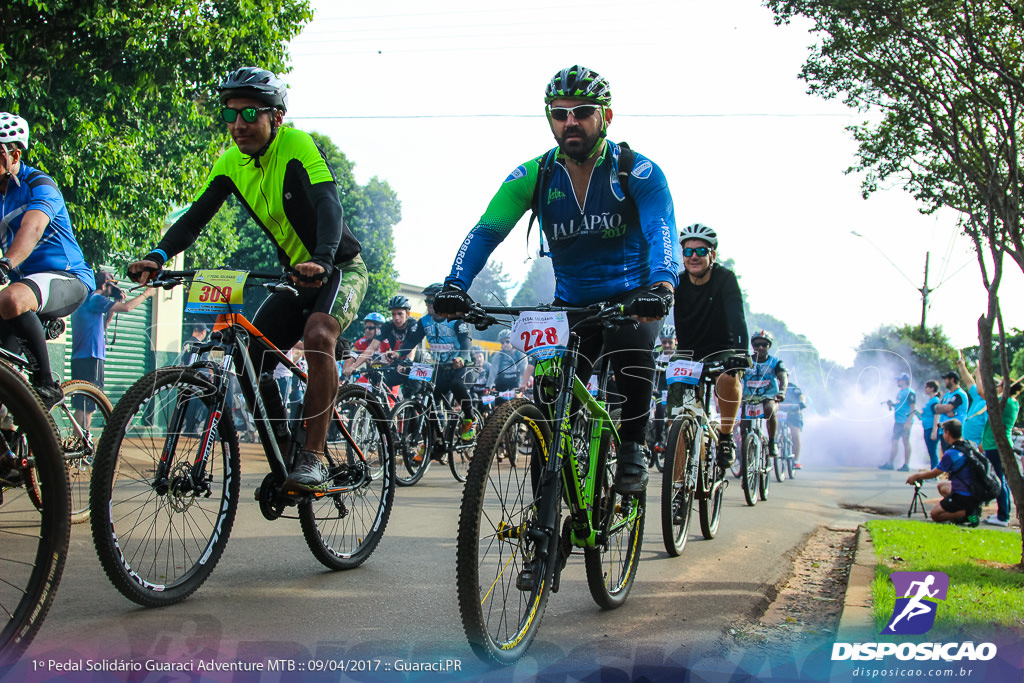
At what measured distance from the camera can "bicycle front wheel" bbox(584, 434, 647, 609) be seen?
3.74 meters

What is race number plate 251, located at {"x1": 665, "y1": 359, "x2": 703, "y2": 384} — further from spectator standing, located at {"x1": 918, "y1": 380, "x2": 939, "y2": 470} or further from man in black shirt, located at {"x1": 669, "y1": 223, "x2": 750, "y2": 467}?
spectator standing, located at {"x1": 918, "y1": 380, "x2": 939, "y2": 470}

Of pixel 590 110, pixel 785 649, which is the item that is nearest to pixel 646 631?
pixel 785 649

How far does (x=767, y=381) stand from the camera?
36.7 ft

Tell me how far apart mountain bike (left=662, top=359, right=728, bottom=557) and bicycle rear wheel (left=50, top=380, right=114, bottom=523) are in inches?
139

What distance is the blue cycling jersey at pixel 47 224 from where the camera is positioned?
456 cm

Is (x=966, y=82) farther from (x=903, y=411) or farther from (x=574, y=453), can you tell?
(x=903, y=411)

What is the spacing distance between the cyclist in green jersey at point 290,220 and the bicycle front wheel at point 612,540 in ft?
4.26

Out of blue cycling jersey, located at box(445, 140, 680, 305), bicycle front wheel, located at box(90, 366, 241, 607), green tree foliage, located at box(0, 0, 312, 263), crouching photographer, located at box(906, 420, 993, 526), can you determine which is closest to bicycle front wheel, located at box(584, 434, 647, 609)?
blue cycling jersey, located at box(445, 140, 680, 305)

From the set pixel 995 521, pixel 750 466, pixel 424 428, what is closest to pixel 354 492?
pixel 424 428

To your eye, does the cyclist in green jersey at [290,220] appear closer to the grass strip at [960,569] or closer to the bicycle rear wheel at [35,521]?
the bicycle rear wheel at [35,521]

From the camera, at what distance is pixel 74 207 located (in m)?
10.7

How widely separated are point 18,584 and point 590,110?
2.84 m

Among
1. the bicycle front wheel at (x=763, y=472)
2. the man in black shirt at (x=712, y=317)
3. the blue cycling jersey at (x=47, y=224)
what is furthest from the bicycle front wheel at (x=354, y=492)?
the bicycle front wheel at (x=763, y=472)

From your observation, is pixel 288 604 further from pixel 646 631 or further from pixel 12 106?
pixel 12 106
